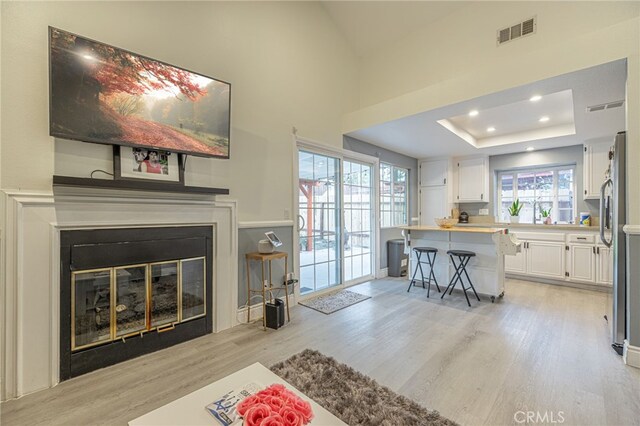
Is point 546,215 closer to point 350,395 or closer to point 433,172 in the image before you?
point 433,172

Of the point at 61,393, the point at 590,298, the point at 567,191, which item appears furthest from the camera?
the point at 567,191

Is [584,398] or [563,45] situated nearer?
[584,398]

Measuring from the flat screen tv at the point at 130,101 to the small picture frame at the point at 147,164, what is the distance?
0.12 metres

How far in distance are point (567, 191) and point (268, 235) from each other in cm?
555

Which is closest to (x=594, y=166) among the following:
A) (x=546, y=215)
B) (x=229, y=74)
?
(x=546, y=215)

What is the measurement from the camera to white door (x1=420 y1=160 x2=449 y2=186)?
578 cm

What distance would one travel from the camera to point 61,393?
1839mm

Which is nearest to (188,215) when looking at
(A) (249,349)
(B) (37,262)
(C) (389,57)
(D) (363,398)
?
(B) (37,262)

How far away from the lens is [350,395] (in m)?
1.75

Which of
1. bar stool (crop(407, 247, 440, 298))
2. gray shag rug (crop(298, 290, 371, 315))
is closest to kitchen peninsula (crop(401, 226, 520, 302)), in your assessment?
bar stool (crop(407, 247, 440, 298))

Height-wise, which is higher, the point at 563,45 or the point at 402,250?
the point at 563,45

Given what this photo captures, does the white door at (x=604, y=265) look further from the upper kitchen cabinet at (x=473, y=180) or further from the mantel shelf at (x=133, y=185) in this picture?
the mantel shelf at (x=133, y=185)

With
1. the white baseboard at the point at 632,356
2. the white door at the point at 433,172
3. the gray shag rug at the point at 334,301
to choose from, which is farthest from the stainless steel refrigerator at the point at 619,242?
the white door at the point at 433,172

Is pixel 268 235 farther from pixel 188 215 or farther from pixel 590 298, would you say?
Result: pixel 590 298
